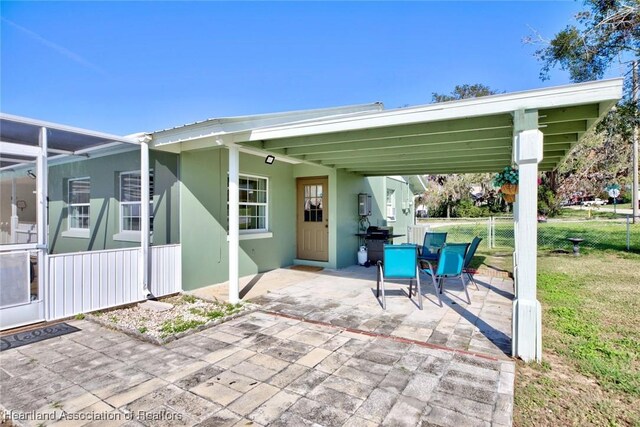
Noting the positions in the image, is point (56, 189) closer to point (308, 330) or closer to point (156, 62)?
point (308, 330)

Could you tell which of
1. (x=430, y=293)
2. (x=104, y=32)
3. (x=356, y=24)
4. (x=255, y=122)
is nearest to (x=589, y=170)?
(x=356, y=24)

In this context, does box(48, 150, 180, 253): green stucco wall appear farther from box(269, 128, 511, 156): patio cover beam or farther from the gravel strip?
box(269, 128, 511, 156): patio cover beam

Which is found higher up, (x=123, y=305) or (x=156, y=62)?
(x=156, y=62)

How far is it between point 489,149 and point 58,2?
811cm

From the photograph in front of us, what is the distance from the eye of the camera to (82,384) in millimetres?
2781

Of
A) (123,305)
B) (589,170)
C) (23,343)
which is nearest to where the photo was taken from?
(23,343)

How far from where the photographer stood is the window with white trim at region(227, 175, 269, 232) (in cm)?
719

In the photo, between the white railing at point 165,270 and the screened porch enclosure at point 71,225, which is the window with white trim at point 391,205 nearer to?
the white railing at point 165,270

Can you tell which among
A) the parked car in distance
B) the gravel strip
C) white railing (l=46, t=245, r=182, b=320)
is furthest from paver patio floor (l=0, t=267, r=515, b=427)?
the parked car in distance

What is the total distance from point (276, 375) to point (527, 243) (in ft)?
8.89

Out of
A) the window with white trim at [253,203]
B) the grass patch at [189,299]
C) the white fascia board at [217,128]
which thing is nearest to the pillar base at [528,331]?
the white fascia board at [217,128]

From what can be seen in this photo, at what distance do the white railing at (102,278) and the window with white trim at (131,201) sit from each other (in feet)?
2.62

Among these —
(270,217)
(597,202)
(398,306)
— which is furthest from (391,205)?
(597,202)

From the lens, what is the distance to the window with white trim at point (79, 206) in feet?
19.9
